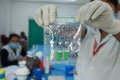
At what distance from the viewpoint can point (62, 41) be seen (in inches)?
35.4

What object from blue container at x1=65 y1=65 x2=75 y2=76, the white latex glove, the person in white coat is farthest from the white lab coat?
blue container at x1=65 y1=65 x2=75 y2=76

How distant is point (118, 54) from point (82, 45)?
257 millimetres

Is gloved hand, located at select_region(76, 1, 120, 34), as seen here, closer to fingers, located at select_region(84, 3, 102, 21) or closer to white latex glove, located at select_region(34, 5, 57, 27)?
fingers, located at select_region(84, 3, 102, 21)

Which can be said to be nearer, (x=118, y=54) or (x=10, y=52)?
(x=118, y=54)

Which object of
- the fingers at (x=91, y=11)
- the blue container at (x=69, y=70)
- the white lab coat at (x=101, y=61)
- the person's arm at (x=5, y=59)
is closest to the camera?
the fingers at (x=91, y=11)

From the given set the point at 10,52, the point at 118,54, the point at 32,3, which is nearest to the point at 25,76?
the point at 118,54

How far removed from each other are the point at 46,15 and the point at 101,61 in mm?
393

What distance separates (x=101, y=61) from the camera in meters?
0.95

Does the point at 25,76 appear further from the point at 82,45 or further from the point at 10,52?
the point at 10,52

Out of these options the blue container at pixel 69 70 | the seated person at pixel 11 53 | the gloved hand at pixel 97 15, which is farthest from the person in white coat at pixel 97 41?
the seated person at pixel 11 53

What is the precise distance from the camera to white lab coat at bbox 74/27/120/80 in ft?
2.98

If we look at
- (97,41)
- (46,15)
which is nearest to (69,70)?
(97,41)

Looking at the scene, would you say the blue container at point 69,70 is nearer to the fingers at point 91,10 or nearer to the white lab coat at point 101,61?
the white lab coat at point 101,61

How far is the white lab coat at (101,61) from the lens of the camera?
2.98ft
